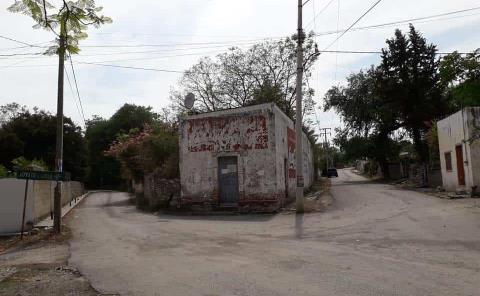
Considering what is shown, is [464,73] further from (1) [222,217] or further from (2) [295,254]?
(1) [222,217]

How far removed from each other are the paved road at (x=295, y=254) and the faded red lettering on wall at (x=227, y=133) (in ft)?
14.3

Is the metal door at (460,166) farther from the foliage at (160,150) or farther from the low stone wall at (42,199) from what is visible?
the low stone wall at (42,199)

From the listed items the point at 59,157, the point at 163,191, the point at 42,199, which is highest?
the point at 59,157

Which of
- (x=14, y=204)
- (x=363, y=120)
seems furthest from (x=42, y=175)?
(x=363, y=120)

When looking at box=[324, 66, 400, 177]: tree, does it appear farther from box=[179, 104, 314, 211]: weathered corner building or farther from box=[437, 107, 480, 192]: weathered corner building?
box=[179, 104, 314, 211]: weathered corner building

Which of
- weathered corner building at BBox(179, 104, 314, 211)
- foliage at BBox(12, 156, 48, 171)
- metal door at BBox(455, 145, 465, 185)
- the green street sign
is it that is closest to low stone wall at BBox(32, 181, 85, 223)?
foliage at BBox(12, 156, 48, 171)

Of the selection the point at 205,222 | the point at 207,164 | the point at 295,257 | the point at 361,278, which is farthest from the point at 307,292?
the point at 207,164

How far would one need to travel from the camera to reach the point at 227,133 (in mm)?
22234

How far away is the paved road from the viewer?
741 centimetres

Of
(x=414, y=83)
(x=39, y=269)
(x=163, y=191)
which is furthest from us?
(x=414, y=83)

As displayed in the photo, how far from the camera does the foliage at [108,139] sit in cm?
7338

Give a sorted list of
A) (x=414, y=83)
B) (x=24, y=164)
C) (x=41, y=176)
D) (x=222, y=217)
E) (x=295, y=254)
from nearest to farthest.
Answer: (x=295, y=254)
(x=41, y=176)
(x=222, y=217)
(x=24, y=164)
(x=414, y=83)

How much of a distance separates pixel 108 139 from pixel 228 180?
55.7 metres

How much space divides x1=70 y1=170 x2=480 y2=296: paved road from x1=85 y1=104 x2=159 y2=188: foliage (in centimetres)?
5614
